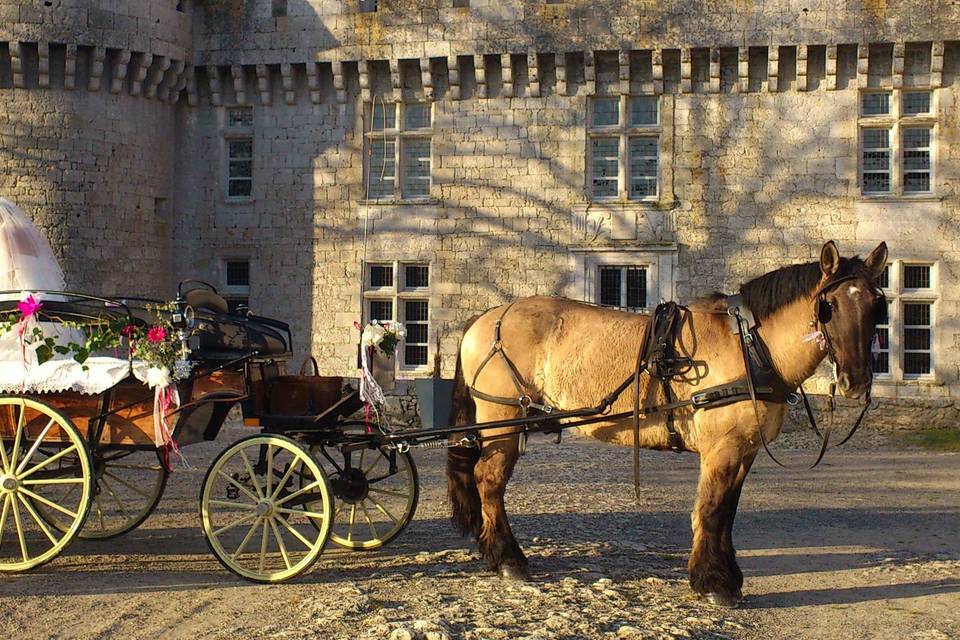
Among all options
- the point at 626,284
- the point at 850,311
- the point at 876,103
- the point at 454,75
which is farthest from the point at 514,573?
the point at 876,103

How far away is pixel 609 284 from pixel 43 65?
9.98 meters

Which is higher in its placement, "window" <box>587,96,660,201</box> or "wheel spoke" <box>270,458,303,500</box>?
"window" <box>587,96,660,201</box>

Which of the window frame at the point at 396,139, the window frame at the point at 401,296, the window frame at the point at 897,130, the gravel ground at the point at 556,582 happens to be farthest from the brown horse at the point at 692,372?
the window frame at the point at 897,130

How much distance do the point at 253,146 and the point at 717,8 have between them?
831 centimetres

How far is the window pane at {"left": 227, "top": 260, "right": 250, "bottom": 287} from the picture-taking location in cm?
1980

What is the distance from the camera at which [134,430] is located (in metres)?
7.12

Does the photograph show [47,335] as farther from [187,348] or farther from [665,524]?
[665,524]

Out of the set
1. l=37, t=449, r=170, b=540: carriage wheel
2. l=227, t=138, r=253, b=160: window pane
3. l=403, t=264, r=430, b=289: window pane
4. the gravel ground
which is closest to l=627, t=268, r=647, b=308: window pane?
l=403, t=264, r=430, b=289: window pane

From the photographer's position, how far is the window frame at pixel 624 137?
1856 centimetres

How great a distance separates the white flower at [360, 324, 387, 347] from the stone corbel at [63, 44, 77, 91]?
42.4ft

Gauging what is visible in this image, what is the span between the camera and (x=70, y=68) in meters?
18.1

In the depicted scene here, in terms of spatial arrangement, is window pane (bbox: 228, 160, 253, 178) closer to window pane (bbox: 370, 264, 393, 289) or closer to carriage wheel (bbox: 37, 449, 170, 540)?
window pane (bbox: 370, 264, 393, 289)

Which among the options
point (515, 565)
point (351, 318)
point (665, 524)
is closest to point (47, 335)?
point (515, 565)

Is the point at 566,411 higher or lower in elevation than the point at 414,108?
lower
